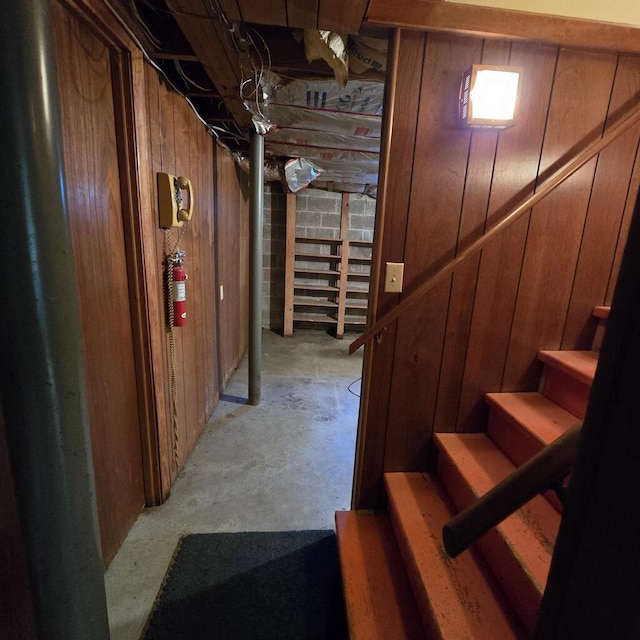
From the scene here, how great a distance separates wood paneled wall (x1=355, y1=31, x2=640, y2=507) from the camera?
1.24 metres

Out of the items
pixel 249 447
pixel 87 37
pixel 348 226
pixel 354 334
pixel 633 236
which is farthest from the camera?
pixel 354 334

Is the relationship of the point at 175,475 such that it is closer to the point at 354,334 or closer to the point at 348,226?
the point at 354,334

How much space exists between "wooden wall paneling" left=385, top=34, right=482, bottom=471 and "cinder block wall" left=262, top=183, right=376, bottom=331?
3.77 metres

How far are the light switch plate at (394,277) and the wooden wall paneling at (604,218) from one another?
0.80m

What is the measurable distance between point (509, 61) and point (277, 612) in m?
2.31

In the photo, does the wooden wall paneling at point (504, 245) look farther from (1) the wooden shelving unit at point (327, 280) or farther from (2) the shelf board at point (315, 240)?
(2) the shelf board at point (315, 240)

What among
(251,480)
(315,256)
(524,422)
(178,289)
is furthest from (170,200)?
(315,256)

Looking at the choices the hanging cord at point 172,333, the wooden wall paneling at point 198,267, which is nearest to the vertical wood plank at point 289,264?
the wooden wall paneling at point 198,267

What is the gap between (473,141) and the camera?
128 cm

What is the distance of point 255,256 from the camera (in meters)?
2.57

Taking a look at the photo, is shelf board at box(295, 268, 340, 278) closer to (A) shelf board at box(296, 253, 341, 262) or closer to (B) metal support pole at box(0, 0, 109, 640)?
(A) shelf board at box(296, 253, 341, 262)

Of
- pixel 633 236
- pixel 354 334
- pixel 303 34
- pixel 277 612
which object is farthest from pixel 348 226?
pixel 633 236

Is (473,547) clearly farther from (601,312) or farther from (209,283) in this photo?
(209,283)

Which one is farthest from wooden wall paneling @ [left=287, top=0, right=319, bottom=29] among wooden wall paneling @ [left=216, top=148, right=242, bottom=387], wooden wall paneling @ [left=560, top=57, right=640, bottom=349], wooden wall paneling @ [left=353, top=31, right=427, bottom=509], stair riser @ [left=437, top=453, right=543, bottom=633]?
stair riser @ [left=437, top=453, right=543, bottom=633]
